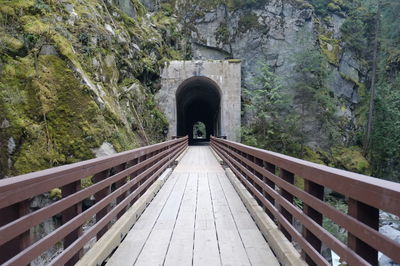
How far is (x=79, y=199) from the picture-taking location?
247 cm

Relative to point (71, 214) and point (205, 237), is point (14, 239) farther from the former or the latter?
point (205, 237)

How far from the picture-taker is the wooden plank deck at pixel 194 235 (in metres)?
3.00

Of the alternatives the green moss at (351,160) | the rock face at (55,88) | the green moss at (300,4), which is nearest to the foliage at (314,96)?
the green moss at (351,160)

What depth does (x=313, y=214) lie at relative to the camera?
243 cm

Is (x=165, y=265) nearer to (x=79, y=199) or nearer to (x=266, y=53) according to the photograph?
(x=79, y=199)

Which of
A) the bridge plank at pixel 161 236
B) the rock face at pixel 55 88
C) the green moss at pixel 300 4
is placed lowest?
the bridge plank at pixel 161 236

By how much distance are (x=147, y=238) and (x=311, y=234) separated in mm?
1963

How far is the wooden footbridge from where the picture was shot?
1659 millimetres

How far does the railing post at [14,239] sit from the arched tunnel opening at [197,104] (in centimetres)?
2106

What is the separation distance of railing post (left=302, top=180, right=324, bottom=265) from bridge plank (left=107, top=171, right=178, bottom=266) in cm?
165

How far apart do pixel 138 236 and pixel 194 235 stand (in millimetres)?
684

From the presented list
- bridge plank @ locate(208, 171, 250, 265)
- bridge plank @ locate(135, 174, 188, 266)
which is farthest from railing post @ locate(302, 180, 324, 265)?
bridge plank @ locate(135, 174, 188, 266)

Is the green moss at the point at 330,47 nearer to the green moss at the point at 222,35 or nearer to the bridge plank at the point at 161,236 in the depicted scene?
the green moss at the point at 222,35

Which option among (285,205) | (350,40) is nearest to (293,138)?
(350,40)
